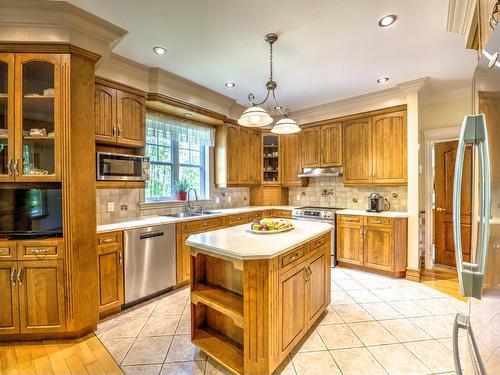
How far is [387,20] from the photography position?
85.5 inches

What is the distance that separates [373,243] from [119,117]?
3.82 metres

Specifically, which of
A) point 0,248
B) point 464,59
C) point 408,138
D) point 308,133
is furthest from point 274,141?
point 0,248

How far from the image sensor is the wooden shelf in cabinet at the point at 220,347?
5.67 ft

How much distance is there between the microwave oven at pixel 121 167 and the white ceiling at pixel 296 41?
1.14 metres

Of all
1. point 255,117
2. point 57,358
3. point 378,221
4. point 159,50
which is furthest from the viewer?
point 378,221

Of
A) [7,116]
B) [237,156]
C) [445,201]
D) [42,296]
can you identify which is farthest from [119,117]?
[445,201]

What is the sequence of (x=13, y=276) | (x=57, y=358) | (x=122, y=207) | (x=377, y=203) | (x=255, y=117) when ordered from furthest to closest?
(x=377, y=203) → (x=122, y=207) → (x=255, y=117) → (x=13, y=276) → (x=57, y=358)

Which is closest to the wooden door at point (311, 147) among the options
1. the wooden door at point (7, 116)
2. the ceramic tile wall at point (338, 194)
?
the ceramic tile wall at point (338, 194)

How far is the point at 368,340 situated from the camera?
214 centimetres

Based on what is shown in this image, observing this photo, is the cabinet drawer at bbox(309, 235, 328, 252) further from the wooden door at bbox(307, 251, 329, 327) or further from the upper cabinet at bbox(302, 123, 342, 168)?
Answer: the upper cabinet at bbox(302, 123, 342, 168)

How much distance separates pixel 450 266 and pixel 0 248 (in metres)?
5.72

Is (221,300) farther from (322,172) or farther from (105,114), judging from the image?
(322,172)

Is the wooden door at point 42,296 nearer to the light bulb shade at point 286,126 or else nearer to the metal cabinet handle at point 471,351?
the light bulb shade at point 286,126

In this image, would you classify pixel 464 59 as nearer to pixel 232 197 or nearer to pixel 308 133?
pixel 308 133
